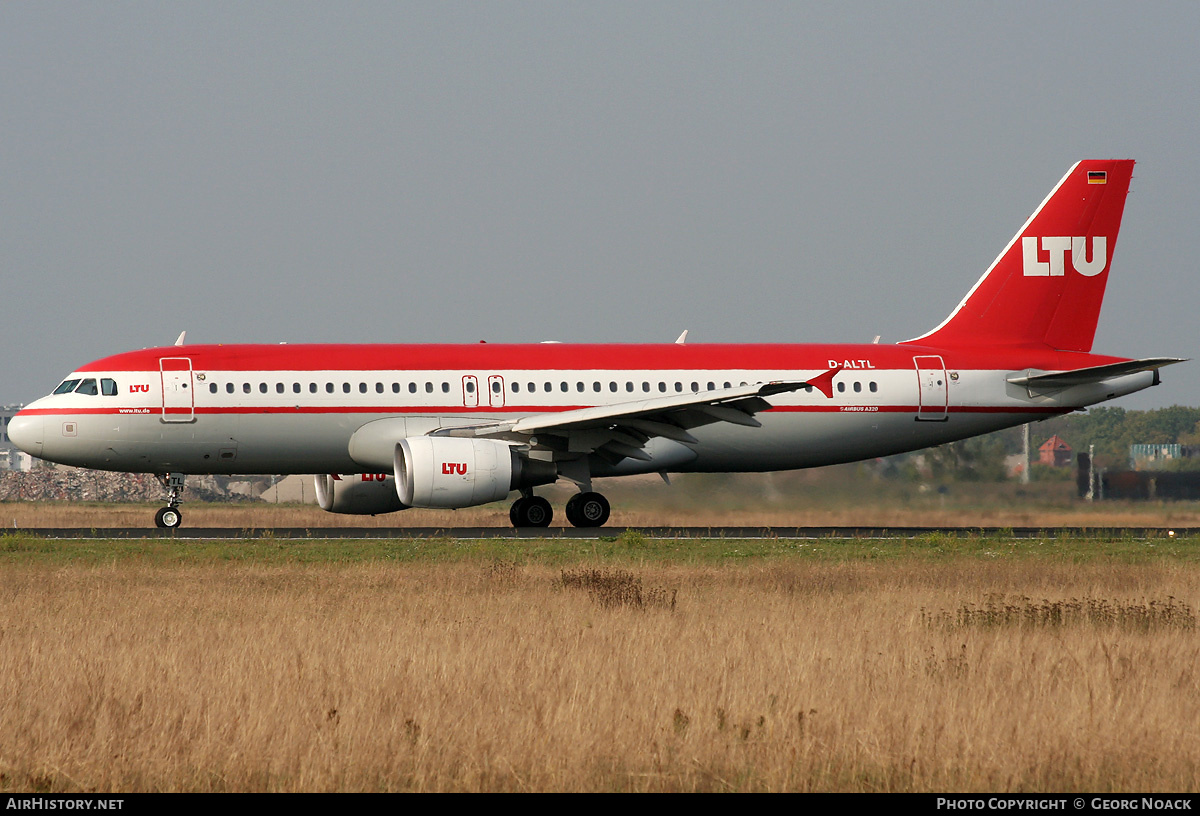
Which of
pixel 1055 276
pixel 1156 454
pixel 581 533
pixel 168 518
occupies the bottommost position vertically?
pixel 581 533

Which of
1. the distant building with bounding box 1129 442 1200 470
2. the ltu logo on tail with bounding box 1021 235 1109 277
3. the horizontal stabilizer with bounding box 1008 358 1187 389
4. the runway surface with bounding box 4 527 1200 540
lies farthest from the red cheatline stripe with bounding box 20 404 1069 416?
the distant building with bounding box 1129 442 1200 470

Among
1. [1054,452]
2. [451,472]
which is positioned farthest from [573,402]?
[1054,452]

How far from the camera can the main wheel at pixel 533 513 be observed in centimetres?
2458

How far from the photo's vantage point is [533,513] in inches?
968

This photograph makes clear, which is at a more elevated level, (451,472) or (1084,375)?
(1084,375)

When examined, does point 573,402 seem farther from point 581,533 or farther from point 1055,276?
point 1055,276

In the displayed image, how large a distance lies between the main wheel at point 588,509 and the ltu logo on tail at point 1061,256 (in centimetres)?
1058

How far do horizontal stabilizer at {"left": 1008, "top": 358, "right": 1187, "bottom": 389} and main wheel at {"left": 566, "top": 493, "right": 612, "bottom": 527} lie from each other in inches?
345

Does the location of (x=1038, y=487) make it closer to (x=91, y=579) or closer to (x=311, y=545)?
(x=311, y=545)

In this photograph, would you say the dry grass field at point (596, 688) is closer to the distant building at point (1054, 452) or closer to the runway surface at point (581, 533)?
the runway surface at point (581, 533)

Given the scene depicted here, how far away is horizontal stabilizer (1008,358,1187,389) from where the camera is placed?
985 inches

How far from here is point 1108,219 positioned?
28.0m

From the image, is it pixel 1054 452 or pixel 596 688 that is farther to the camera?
pixel 1054 452

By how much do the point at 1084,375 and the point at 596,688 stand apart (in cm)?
2020
